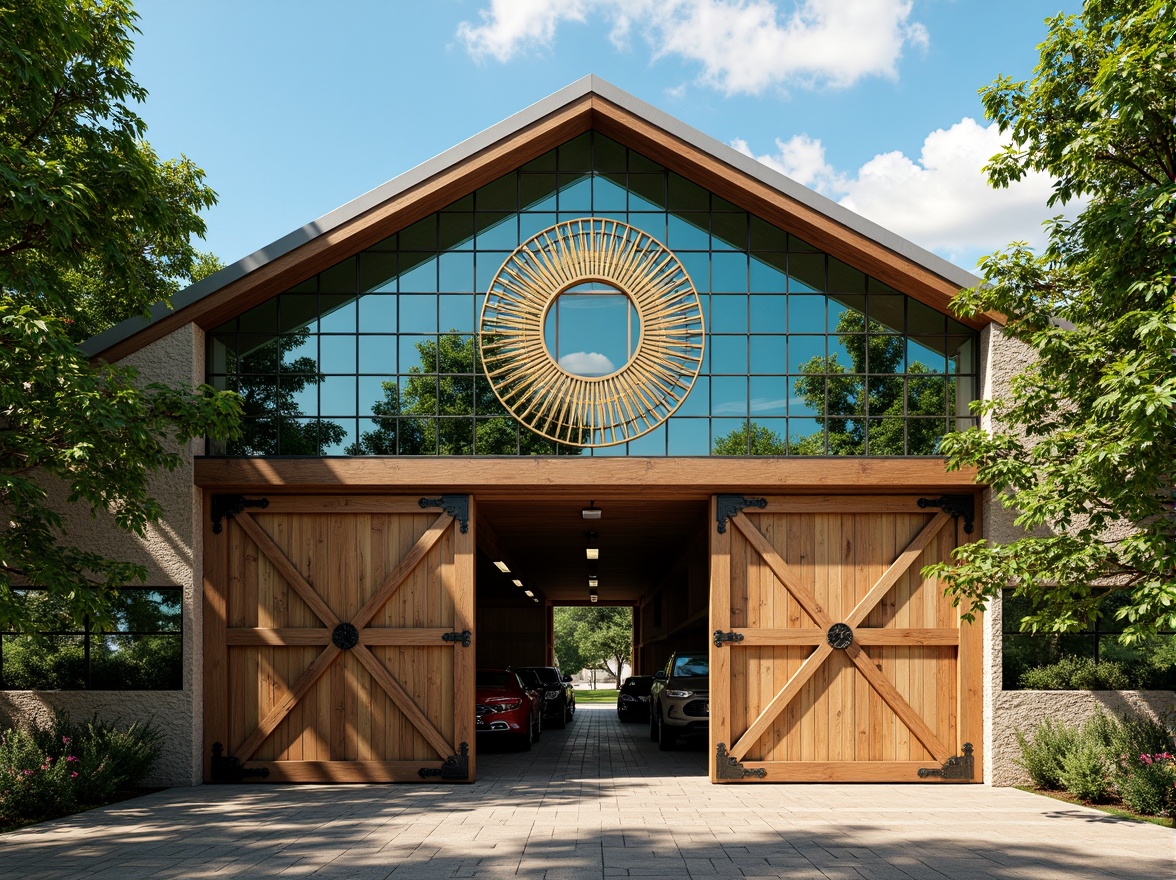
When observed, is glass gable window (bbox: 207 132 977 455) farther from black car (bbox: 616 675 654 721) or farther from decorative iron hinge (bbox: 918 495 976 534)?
black car (bbox: 616 675 654 721)

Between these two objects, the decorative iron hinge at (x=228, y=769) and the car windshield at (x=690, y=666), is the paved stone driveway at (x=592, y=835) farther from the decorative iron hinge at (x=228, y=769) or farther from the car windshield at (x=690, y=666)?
the car windshield at (x=690, y=666)

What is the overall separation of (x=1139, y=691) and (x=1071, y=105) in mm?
7646

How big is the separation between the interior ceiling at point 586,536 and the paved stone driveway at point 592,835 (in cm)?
431

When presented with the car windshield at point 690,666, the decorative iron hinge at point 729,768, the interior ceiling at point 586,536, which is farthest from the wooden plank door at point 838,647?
the car windshield at point 690,666

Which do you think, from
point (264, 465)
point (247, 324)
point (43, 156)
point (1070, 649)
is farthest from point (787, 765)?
point (43, 156)

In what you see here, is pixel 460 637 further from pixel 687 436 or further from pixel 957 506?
pixel 957 506

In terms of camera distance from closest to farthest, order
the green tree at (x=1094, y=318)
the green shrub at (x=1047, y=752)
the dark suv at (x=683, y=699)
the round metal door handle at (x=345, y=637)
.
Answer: the green tree at (x=1094, y=318)
the green shrub at (x=1047, y=752)
the round metal door handle at (x=345, y=637)
the dark suv at (x=683, y=699)

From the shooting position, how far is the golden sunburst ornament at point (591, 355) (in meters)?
14.9

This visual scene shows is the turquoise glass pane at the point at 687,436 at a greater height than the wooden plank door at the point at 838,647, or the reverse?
the turquoise glass pane at the point at 687,436

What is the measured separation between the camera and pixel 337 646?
1474cm

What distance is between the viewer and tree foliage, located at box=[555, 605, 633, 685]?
217 feet

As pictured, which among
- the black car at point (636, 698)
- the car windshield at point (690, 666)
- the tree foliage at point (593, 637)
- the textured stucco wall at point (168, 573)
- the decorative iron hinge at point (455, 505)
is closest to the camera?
the textured stucco wall at point (168, 573)

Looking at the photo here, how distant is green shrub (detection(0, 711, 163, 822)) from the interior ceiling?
5452mm

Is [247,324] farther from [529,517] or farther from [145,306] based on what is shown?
[529,517]
